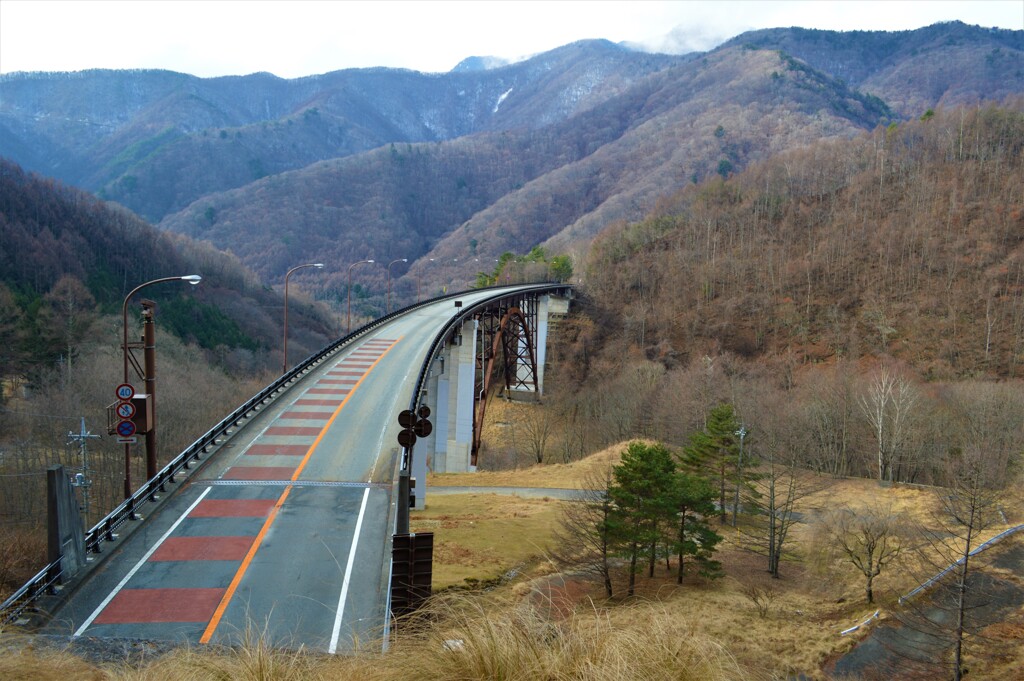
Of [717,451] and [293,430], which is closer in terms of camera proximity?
[293,430]

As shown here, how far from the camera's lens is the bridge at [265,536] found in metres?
13.9

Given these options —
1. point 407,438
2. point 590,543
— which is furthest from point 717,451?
point 407,438

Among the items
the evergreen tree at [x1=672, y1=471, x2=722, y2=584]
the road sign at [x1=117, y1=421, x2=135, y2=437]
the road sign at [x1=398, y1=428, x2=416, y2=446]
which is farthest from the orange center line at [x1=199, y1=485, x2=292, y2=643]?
the evergreen tree at [x1=672, y1=471, x2=722, y2=584]

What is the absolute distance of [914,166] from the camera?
322ft

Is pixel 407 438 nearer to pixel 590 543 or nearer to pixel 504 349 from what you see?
pixel 590 543

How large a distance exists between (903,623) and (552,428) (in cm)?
Answer: 4649

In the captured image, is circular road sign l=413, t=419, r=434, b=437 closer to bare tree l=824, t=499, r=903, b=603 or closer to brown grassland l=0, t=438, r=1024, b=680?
brown grassland l=0, t=438, r=1024, b=680

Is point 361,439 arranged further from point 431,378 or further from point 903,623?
point 903,623

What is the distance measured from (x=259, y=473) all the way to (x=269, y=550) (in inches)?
236

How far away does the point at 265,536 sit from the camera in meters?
18.1

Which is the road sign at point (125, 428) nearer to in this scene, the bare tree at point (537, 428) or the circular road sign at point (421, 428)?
the circular road sign at point (421, 428)

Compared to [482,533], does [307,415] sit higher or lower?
higher

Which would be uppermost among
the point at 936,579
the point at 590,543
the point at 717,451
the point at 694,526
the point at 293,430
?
the point at 293,430

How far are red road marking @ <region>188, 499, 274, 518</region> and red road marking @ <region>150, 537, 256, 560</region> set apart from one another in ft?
5.27
